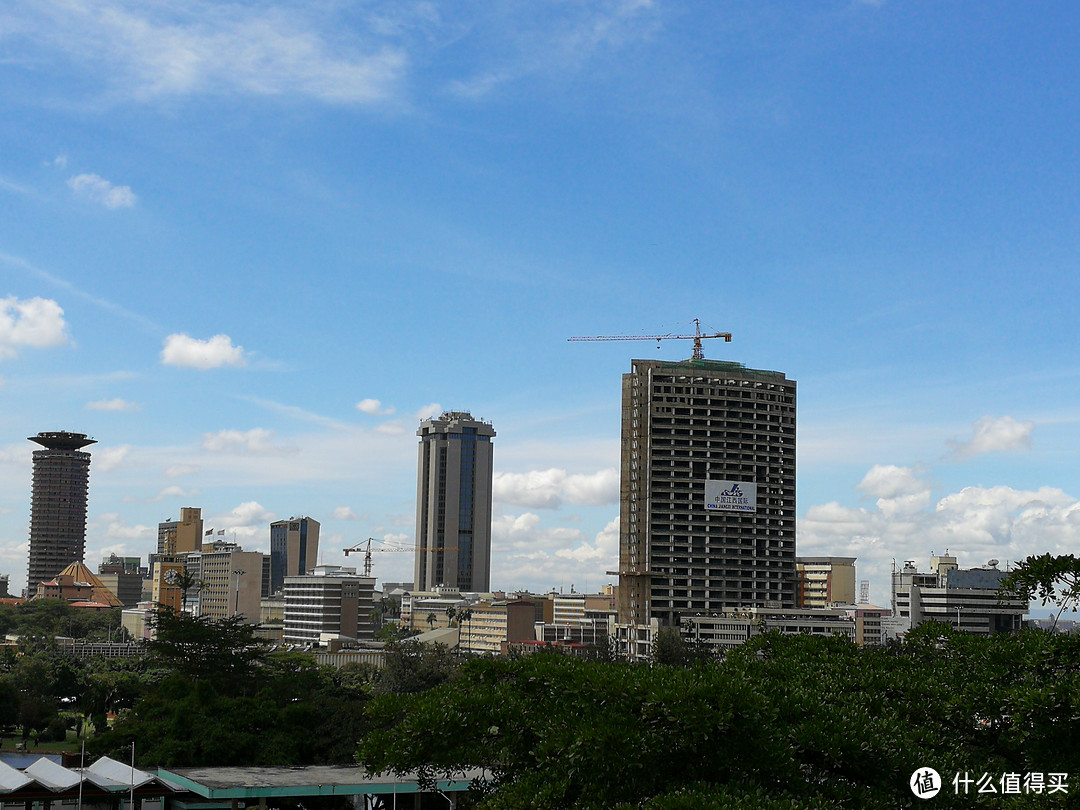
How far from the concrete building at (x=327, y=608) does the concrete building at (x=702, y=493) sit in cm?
5146

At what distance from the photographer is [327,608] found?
16000cm

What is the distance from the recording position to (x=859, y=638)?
142000mm

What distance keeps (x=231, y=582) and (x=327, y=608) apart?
3995 cm

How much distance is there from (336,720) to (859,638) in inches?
4347

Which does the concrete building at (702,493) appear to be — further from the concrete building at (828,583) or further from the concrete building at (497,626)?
the concrete building at (828,583)

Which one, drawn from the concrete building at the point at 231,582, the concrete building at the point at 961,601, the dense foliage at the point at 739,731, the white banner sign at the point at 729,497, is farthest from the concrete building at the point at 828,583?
the dense foliage at the point at 739,731

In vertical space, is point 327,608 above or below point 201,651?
below

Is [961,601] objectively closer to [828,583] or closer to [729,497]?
[729,497]

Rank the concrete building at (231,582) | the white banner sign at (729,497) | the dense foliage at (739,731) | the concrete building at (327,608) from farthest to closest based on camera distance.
A: the concrete building at (231,582)
the concrete building at (327,608)
the white banner sign at (729,497)
the dense foliage at (739,731)

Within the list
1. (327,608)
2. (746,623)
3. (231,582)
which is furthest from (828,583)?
(231,582)

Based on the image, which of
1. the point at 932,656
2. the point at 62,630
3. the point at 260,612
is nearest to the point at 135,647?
the point at 62,630

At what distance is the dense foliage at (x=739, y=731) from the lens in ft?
51.9

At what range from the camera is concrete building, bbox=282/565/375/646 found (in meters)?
160

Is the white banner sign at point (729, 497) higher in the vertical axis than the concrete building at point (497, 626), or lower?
higher
